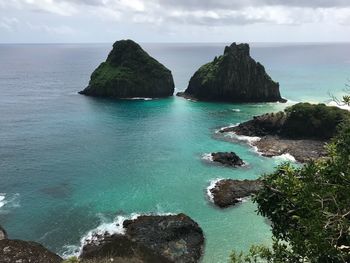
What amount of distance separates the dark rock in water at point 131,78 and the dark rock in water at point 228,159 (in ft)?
271

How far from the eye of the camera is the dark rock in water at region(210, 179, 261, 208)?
6475 cm

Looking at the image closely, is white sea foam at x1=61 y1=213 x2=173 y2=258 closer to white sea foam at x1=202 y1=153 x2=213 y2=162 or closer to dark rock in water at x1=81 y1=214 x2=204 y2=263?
dark rock in water at x1=81 y1=214 x2=204 y2=263

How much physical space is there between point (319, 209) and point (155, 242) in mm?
35394

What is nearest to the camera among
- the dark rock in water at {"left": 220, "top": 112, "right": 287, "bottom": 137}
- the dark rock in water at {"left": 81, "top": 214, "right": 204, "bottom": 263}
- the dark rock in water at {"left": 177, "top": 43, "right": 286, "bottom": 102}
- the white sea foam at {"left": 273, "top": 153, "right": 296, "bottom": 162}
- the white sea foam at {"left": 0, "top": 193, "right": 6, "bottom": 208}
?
the dark rock in water at {"left": 81, "top": 214, "right": 204, "bottom": 263}

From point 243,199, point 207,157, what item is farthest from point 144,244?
point 207,157

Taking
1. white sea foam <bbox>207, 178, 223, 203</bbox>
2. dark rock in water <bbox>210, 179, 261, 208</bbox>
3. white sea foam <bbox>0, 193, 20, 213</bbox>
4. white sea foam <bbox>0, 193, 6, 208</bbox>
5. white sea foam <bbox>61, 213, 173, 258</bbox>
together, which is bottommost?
white sea foam <bbox>0, 193, 6, 208</bbox>

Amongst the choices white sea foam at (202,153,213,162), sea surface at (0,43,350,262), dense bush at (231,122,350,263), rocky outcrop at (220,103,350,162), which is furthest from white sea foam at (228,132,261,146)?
dense bush at (231,122,350,263)

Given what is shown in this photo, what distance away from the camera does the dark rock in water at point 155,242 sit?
4991cm

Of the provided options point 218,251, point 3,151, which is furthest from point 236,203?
point 3,151

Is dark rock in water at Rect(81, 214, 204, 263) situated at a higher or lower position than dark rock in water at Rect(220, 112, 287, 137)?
lower

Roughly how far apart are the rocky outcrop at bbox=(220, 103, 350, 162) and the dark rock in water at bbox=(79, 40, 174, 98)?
6534cm

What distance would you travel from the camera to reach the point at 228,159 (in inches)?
3273

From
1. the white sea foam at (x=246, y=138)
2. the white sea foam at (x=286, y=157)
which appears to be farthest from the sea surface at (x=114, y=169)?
the white sea foam at (x=246, y=138)

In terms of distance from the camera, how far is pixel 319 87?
7594 inches
